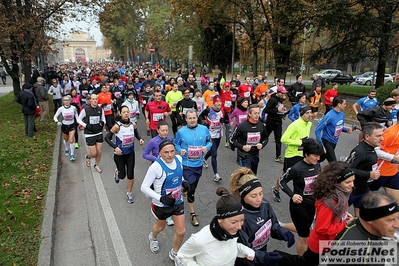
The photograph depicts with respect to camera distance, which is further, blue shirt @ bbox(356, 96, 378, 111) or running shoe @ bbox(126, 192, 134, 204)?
blue shirt @ bbox(356, 96, 378, 111)

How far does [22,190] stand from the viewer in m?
6.38

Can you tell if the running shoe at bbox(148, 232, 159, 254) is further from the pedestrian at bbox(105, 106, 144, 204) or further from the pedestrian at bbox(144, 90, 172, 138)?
the pedestrian at bbox(144, 90, 172, 138)

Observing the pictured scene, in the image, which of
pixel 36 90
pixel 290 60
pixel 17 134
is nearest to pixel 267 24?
pixel 290 60

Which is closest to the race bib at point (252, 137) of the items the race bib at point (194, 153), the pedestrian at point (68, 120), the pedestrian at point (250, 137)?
the pedestrian at point (250, 137)

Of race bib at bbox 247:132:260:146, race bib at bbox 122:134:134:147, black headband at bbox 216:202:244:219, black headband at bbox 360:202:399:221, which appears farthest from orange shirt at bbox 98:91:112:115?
black headband at bbox 360:202:399:221

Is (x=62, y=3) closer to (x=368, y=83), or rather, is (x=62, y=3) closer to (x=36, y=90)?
(x=36, y=90)

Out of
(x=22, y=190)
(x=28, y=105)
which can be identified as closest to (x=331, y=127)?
(x=22, y=190)

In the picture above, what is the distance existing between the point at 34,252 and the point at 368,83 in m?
37.4

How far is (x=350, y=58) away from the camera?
20688 millimetres

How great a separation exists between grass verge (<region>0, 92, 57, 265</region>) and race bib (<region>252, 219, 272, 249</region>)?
2969 mm

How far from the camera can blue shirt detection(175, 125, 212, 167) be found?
516cm

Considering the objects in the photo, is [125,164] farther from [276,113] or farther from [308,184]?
[276,113]

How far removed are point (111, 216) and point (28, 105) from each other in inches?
263

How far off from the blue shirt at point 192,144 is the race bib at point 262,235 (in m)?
2.26
